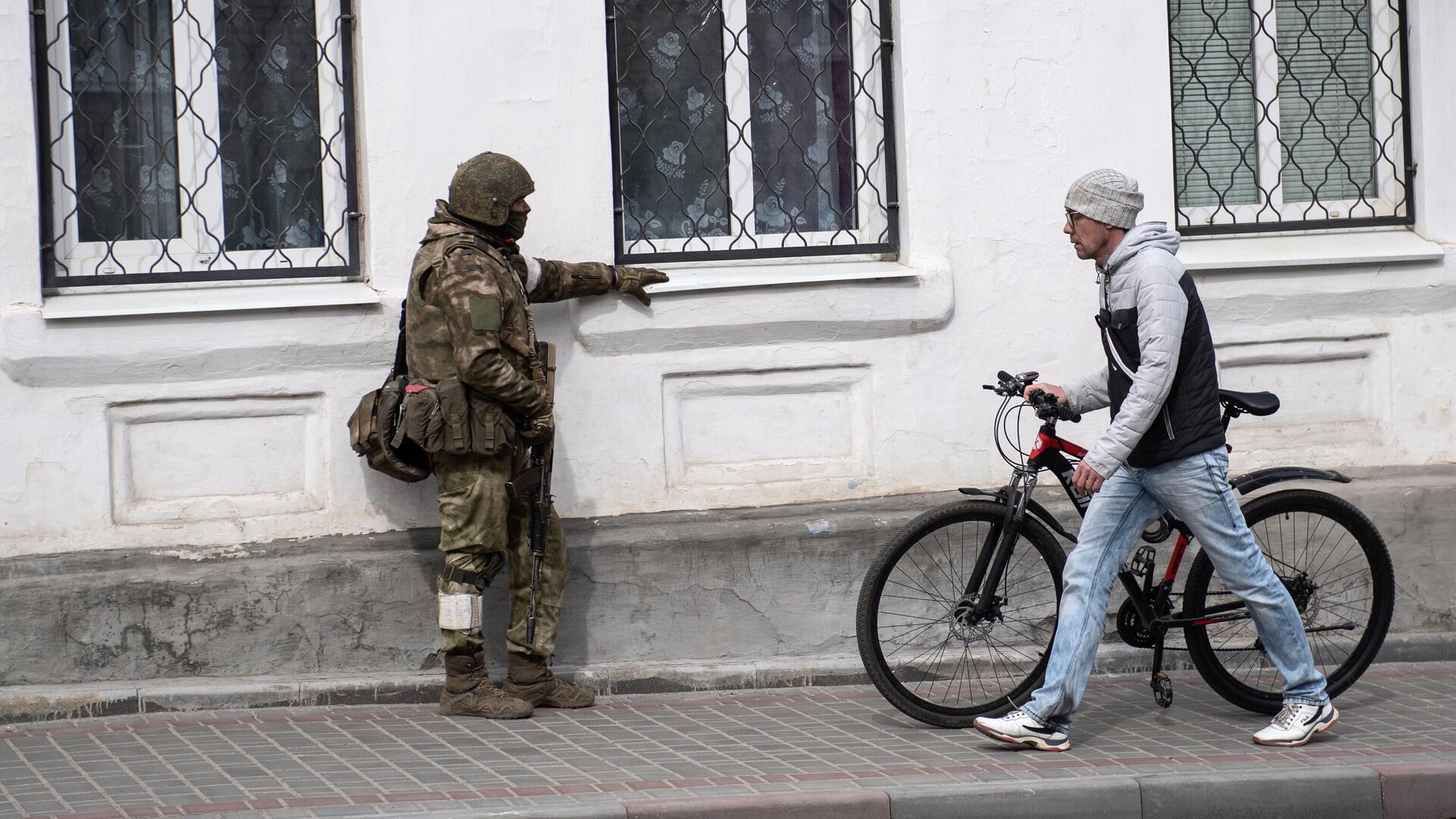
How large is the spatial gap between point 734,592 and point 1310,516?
2.30 metres

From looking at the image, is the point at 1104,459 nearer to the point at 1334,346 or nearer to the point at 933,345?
the point at 933,345

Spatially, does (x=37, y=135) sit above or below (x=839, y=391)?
above

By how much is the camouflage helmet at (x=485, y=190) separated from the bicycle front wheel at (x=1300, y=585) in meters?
2.89

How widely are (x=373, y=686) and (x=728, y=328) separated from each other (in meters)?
2.08

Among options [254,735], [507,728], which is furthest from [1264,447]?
[254,735]

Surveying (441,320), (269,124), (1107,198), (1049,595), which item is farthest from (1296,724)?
(269,124)

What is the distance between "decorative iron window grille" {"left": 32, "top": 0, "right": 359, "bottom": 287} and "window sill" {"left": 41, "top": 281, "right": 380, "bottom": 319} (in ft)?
0.34

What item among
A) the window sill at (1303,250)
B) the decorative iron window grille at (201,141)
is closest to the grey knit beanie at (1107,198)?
the window sill at (1303,250)

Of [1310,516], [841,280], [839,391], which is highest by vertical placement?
[841,280]

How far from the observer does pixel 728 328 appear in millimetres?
7191

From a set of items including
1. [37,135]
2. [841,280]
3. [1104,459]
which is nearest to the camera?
[1104,459]

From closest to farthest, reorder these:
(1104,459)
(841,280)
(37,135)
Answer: (1104,459), (37,135), (841,280)

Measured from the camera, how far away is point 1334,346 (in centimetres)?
762

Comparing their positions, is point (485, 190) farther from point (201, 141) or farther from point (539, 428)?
point (201, 141)
